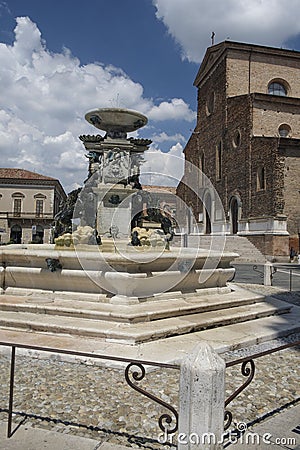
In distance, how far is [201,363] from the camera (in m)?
2.43

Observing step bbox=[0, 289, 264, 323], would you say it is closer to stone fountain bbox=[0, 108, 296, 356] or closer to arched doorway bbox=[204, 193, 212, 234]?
stone fountain bbox=[0, 108, 296, 356]

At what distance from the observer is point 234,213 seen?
32.9 meters

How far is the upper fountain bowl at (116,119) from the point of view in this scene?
34.9ft

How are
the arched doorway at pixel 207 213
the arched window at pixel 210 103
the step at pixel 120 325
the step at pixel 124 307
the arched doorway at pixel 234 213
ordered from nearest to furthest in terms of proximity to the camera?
the step at pixel 120 325 < the step at pixel 124 307 < the arched doorway at pixel 234 213 < the arched doorway at pixel 207 213 < the arched window at pixel 210 103

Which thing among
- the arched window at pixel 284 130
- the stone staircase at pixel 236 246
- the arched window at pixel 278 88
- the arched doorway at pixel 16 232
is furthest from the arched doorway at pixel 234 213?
the arched doorway at pixel 16 232

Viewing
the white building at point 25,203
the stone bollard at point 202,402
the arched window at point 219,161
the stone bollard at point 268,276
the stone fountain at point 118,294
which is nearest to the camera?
the stone bollard at point 202,402

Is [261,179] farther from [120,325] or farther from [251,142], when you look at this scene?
[120,325]

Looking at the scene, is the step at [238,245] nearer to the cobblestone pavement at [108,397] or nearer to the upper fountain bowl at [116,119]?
the upper fountain bowl at [116,119]

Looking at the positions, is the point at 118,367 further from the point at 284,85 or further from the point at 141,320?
the point at 284,85

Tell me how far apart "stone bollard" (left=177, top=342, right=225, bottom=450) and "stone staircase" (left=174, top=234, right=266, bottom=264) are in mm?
22767

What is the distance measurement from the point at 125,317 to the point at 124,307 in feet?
1.44

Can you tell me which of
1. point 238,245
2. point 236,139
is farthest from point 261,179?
point 238,245

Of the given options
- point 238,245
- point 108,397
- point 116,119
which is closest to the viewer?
point 108,397

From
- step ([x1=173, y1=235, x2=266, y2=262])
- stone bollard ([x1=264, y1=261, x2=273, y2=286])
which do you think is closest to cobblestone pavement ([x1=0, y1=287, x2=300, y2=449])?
stone bollard ([x1=264, y1=261, x2=273, y2=286])
